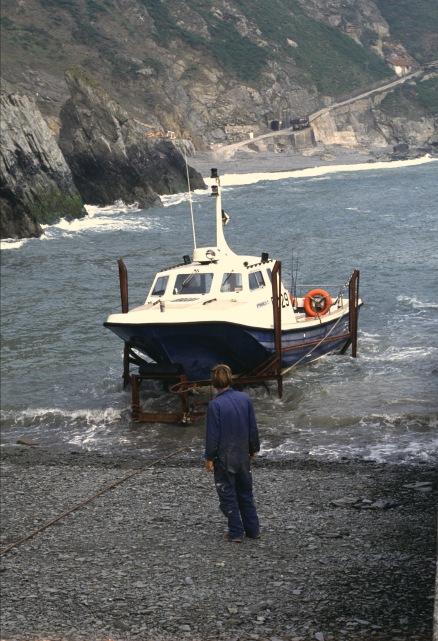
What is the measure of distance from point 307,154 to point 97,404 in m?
115

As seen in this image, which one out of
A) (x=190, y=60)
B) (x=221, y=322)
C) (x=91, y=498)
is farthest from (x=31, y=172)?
(x=190, y=60)

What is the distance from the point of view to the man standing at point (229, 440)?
10.9 meters

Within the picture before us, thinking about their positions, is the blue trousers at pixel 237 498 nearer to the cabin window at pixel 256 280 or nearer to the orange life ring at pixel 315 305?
the cabin window at pixel 256 280

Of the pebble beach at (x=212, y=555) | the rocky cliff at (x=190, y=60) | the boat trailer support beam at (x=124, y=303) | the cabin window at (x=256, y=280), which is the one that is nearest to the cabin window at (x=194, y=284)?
the cabin window at (x=256, y=280)

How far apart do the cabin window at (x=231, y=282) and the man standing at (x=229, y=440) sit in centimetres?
991

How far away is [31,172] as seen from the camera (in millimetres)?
63812

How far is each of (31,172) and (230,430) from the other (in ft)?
180

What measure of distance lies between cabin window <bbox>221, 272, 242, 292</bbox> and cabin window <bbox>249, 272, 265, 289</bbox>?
0.79ft

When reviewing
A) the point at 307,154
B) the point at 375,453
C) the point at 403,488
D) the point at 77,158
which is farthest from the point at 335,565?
the point at 307,154

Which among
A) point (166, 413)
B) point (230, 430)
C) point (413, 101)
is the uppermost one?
point (413, 101)

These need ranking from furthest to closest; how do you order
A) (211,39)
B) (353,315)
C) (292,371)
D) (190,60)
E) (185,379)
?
1. (211,39)
2. (190,60)
3. (353,315)
4. (292,371)
5. (185,379)

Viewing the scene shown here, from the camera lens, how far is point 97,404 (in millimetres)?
21281

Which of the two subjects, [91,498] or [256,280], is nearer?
[91,498]

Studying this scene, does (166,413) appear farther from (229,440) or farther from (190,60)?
(190,60)
